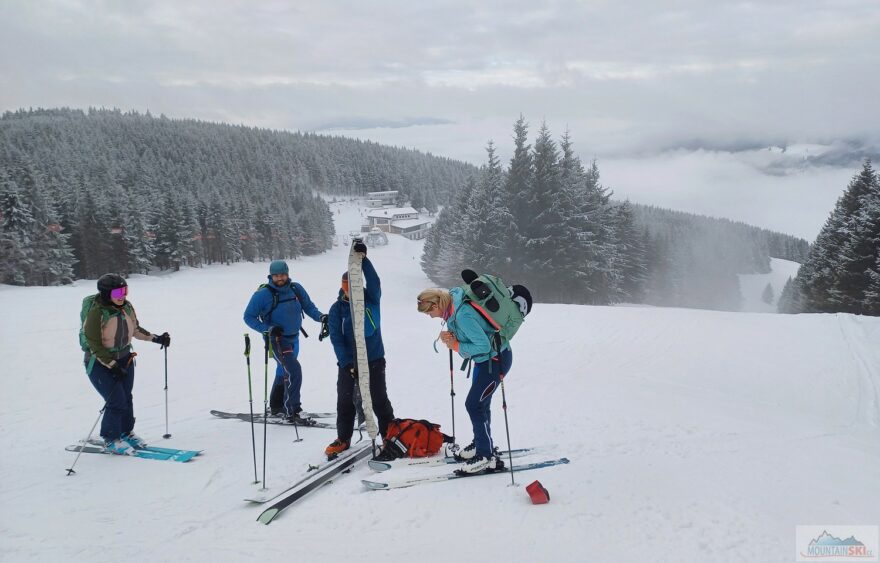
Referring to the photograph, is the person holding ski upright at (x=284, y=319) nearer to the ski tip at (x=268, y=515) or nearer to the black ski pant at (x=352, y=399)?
the black ski pant at (x=352, y=399)

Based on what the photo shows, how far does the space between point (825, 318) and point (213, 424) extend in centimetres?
1851

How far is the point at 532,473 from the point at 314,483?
246cm

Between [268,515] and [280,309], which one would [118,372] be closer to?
[280,309]

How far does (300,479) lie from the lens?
214 inches

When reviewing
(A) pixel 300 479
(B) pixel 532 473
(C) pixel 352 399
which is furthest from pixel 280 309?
(B) pixel 532 473

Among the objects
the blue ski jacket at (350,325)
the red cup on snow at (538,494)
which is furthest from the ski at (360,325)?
the red cup on snow at (538,494)

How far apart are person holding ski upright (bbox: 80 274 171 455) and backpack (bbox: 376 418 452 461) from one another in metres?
3.58

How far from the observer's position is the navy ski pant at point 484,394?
539 centimetres

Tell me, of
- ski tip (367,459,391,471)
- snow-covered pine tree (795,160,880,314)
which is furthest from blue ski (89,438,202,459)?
snow-covered pine tree (795,160,880,314)

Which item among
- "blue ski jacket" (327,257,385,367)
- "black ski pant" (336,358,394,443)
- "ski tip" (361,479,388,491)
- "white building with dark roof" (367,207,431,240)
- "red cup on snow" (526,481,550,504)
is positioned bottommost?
"ski tip" (361,479,388,491)

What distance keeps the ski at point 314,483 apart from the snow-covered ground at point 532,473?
0.34ft

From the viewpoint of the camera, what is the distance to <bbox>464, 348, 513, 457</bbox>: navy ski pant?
212 inches

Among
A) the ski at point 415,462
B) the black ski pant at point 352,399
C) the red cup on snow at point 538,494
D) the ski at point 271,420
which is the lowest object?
the ski at point 271,420

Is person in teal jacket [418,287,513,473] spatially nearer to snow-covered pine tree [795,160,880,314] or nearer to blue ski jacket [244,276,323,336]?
blue ski jacket [244,276,323,336]
